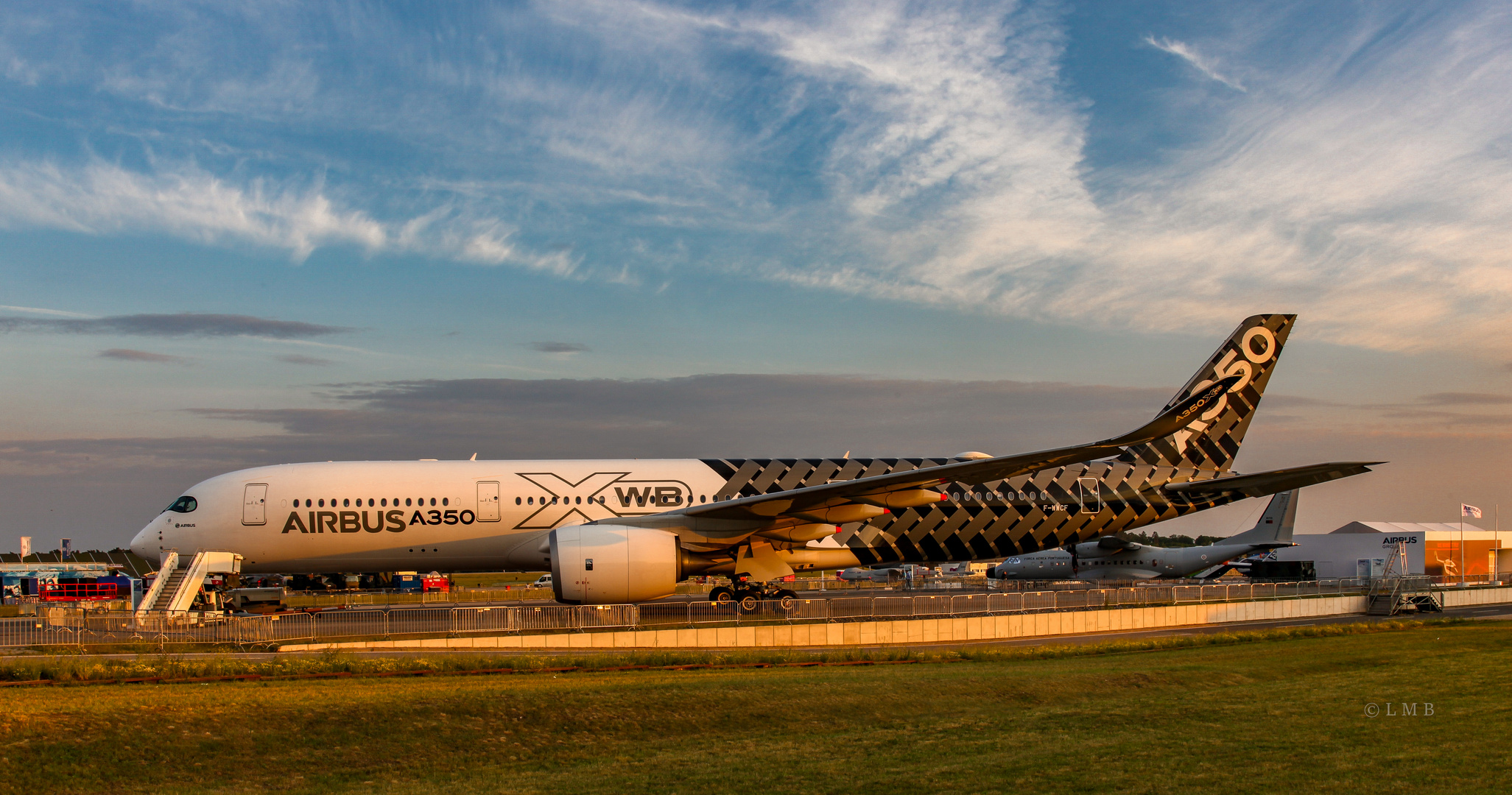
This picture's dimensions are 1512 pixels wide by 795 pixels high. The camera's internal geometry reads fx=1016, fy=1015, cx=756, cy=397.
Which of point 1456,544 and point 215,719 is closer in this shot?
point 215,719

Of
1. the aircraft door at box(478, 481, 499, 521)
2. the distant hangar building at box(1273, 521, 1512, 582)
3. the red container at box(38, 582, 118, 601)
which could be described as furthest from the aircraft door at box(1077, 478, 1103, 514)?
the distant hangar building at box(1273, 521, 1512, 582)

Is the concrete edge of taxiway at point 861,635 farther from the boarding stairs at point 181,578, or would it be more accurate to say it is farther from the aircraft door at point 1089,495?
the boarding stairs at point 181,578

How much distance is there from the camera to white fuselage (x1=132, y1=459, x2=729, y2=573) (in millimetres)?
24812

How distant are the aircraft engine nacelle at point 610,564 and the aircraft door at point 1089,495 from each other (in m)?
11.5

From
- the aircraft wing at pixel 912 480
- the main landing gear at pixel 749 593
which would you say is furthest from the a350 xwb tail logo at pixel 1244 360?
the main landing gear at pixel 749 593

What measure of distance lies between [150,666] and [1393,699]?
16688 millimetres

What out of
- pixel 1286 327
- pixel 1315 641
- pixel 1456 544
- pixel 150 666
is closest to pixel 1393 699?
pixel 1315 641

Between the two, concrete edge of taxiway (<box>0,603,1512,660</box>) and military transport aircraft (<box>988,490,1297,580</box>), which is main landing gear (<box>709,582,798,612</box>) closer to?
concrete edge of taxiway (<box>0,603,1512,660</box>)

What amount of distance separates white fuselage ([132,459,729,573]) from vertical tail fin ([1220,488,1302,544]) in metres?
43.2

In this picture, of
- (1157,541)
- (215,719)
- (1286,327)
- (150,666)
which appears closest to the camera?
(215,719)

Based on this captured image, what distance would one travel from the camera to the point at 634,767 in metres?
9.04

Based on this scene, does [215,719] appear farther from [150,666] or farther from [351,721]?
[150,666]

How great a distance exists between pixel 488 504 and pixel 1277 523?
158 ft

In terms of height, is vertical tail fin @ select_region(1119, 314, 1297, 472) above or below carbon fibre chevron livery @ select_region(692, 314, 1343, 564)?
above
